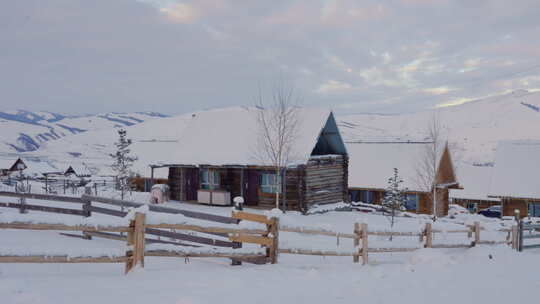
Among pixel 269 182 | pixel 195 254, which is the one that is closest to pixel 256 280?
pixel 195 254

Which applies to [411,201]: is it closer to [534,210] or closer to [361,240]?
[534,210]

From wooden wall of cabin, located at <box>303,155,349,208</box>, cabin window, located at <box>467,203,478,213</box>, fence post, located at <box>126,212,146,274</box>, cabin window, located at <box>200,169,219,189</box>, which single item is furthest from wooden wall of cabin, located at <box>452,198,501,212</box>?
fence post, located at <box>126,212,146,274</box>

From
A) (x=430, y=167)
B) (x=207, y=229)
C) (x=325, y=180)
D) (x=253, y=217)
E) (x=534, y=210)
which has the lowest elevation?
(x=534, y=210)

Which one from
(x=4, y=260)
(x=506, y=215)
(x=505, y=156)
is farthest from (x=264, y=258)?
(x=505, y=156)

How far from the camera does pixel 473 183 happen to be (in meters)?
47.7

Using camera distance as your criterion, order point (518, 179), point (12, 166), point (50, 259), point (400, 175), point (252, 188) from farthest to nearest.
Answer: point (12, 166)
point (400, 175)
point (518, 179)
point (252, 188)
point (50, 259)

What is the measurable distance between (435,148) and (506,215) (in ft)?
21.7

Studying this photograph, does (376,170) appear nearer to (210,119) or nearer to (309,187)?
(309,187)

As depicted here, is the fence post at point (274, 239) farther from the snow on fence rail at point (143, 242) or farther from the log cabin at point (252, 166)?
the log cabin at point (252, 166)

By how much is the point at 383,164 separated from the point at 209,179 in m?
15.4

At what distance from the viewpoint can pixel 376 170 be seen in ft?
117

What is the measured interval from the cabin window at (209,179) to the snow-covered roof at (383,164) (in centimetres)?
1258

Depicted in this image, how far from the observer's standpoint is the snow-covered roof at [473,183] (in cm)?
4478

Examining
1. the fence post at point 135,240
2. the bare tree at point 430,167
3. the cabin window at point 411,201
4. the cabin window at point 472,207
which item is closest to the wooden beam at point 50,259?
the fence post at point 135,240
